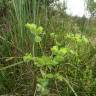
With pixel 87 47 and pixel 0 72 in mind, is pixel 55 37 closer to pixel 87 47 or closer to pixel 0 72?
pixel 87 47

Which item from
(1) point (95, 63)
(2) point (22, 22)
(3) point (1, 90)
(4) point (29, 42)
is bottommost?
(3) point (1, 90)

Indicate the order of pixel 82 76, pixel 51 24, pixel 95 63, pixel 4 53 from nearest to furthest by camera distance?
pixel 82 76 < pixel 95 63 < pixel 4 53 < pixel 51 24

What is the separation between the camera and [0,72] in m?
1.84

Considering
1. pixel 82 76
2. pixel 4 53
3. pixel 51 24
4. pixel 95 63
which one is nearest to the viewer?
pixel 82 76

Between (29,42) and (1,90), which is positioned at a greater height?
(29,42)

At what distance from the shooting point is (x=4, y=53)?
2059 millimetres

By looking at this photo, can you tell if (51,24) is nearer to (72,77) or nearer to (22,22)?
(22,22)

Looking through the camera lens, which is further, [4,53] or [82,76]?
[4,53]

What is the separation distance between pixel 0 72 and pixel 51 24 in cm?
61

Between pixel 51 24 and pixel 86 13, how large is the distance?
295 millimetres

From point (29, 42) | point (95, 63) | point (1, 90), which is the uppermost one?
point (29, 42)

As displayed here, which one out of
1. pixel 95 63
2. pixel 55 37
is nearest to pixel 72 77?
pixel 95 63

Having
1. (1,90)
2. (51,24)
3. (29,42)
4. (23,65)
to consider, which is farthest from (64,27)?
(1,90)

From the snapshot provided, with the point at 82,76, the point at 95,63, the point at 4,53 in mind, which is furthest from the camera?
the point at 4,53
